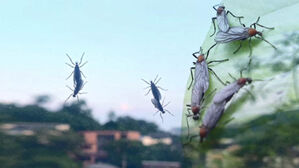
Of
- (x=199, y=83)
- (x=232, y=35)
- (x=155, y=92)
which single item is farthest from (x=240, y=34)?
(x=155, y=92)

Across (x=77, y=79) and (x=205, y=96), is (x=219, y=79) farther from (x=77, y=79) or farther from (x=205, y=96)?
(x=77, y=79)

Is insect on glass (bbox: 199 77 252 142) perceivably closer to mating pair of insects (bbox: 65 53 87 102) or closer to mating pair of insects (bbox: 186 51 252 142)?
mating pair of insects (bbox: 186 51 252 142)

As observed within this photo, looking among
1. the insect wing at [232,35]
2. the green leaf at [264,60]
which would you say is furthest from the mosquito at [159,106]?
the insect wing at [232,35]

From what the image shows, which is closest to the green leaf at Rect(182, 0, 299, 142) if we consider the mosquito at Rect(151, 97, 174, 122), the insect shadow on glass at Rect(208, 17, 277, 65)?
the insect shadow on glass at Rect(208, 17, 277, 65)

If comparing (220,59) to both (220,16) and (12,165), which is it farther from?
(12,165)

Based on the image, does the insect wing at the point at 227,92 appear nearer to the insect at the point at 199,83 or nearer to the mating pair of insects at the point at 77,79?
the insect at the point at 199,83
